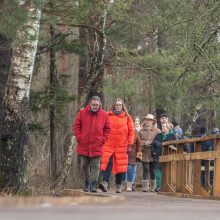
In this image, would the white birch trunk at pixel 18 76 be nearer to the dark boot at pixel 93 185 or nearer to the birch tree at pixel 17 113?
the birch tree at pixel 17 113

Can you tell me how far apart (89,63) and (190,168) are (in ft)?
29.8

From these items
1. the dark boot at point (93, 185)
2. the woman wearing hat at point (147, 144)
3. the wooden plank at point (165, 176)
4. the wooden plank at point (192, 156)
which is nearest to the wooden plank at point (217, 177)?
the wooden plank at point (192, 156)

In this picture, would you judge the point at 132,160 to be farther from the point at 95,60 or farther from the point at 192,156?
the point at 95,60

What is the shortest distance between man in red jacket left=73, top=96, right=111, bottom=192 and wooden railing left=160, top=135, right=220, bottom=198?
1713mm

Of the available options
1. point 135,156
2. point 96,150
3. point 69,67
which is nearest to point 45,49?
point 135,156

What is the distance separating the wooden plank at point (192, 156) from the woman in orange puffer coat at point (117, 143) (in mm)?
998

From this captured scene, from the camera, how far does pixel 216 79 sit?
54.7ft

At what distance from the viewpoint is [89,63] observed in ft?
79.5

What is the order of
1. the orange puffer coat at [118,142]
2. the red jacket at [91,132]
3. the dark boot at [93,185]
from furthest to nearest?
1. the orange puffer coat at [118,142]
2. the dark boot at [93,185]
3. the red jacket at [91,132]

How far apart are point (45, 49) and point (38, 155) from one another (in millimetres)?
7834

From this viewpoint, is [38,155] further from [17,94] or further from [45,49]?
[17,94]

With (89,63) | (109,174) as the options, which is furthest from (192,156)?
(89,63)

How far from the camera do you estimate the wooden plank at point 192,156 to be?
14045 mm

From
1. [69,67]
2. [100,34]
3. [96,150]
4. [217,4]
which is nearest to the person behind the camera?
[96,150]
